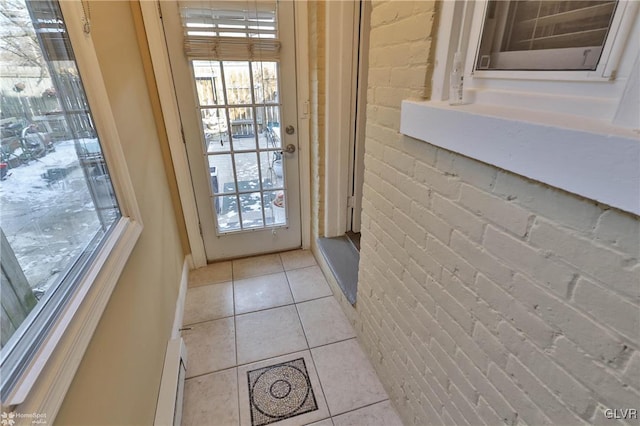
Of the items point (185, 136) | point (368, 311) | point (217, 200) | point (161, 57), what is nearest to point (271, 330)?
point (368, 311)

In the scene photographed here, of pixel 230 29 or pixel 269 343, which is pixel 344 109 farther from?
pixel 269 343

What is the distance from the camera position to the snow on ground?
0.64 metres

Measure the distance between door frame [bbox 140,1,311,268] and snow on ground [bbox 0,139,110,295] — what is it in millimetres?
1021

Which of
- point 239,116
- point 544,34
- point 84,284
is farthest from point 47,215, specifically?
point 239,116

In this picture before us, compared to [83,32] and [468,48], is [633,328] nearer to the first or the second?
[468,48]

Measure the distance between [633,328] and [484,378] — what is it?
1.43 ft

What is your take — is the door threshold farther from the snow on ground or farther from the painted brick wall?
the snow on ground

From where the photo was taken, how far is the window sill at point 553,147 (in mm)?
453

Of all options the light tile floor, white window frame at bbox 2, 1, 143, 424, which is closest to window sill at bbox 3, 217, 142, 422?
white window frame at bbox 2, 1, 143, 424

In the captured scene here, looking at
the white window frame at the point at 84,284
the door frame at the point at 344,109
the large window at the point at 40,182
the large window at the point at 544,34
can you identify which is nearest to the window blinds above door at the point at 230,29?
the door frame at the point at 344,109

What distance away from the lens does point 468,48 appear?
0.82m

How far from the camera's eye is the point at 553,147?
543mm

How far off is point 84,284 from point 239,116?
5.02 feet

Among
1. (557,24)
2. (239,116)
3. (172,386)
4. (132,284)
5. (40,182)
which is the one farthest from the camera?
(239,116)
